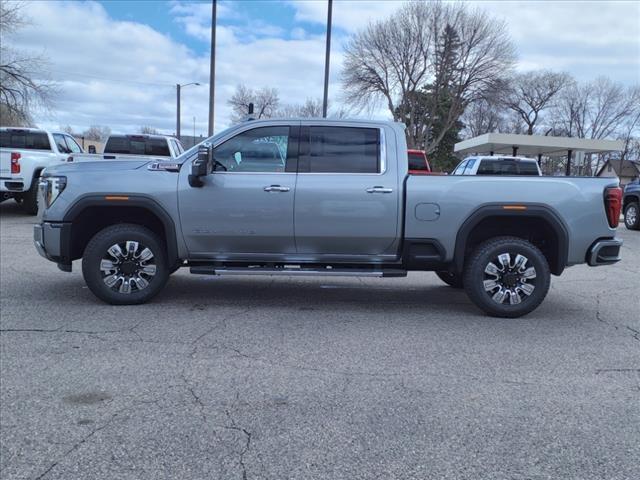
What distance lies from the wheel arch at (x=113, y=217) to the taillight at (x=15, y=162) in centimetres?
810

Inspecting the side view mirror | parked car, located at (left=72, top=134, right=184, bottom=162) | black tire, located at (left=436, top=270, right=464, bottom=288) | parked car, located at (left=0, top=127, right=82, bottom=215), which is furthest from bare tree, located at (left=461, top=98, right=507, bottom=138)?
the side view mirror

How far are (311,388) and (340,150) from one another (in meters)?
2.86

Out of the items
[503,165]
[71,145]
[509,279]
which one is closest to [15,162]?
[71,145]

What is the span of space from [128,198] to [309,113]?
1849 inches

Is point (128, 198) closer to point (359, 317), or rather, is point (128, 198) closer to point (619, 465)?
point (359, 317)

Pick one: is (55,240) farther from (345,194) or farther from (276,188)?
(345,194)

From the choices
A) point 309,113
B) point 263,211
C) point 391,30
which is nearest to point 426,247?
point 263,211

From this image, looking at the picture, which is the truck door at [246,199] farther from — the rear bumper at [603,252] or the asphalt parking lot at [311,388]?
the rear bumper at [603,252]

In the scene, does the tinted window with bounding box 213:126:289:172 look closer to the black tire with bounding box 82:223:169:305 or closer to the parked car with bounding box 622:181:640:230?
the black tire with bounding box 82:223:169:305

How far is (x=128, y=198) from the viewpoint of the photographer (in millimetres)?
5820

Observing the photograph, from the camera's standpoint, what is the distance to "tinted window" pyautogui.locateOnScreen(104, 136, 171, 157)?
1614cm

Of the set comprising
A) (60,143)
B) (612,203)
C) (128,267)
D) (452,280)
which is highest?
(60,143)

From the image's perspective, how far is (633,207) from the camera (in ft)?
55.6

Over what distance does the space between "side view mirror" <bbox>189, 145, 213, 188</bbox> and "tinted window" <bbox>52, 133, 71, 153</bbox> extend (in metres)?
10.7
